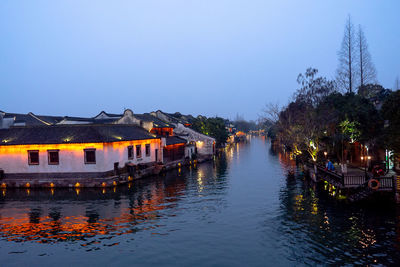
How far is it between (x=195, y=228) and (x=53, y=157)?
76.5 feet

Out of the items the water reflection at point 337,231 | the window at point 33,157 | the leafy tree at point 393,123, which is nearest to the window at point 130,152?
the window at point 33,157

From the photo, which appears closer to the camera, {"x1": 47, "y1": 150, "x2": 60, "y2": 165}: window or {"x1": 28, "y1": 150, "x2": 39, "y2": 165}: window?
{"x1": 47, "y1": 150, "x2": 60, "y2": 165}: window

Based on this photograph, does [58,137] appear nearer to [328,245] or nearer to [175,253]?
[175,253]

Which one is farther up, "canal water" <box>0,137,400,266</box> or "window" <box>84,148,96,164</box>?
"window" <box>84,148,96,164</box>

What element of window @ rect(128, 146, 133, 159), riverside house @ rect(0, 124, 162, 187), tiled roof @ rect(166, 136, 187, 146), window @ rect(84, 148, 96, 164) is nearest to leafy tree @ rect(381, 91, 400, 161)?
riverside house @ rect(0, 124, 162, 187)

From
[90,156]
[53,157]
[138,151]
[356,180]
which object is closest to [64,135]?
[53,157]

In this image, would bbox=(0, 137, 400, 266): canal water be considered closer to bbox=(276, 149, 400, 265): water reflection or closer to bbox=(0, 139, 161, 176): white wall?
bbox=(276, 149, 400, 265): water reflection

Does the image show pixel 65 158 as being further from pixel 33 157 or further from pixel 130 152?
pixel 130 152

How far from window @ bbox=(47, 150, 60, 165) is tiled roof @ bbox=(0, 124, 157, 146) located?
1.16m

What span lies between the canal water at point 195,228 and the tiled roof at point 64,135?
6.41 meters

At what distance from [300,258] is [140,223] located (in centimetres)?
1060

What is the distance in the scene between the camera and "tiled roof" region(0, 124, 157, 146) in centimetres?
3659

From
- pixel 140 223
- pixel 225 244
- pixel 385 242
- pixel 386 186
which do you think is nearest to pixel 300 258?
pixel 225 244

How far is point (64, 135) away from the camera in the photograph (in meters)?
38.1
